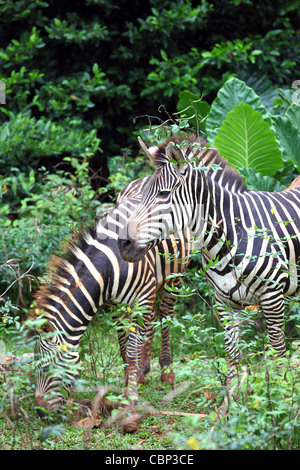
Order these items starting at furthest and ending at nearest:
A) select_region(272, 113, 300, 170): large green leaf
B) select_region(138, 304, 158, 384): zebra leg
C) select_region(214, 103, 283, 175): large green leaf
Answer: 1. select_region(272, 113, 300, 170): large green leaf
2. select_region(214, 103, 283, 175): large green leaf
3. select_region(138, 304, 158, 384): zebra leg

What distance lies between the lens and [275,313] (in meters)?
4.66

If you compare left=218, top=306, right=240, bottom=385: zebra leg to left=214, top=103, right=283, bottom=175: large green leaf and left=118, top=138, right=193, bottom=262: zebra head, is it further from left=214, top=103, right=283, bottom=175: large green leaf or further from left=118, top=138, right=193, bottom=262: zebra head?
left=214, top=103, right=283, bottom=175: large green leaf

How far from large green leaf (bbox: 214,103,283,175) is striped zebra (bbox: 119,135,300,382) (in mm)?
2009

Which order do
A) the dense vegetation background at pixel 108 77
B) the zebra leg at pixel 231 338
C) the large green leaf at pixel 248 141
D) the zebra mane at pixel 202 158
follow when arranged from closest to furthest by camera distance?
the zebra leg at pixel 231 338
the zebra mane at pixel 202 158
the large green leaf at pixel 248 141
the dense vegetation background at pixel 108 77

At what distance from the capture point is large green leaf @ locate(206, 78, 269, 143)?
24.5 ft

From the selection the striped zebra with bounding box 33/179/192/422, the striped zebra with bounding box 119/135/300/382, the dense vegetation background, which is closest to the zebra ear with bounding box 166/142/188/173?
the striped zebra with bounding box 119/135/300/382

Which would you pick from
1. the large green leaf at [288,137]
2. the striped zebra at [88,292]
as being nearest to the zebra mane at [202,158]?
the striped zebra at [88,292]

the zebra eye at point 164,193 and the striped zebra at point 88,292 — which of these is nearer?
the striped zebra at point 88,292

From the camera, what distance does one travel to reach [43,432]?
10.8ft

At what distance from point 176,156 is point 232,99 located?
135 inches

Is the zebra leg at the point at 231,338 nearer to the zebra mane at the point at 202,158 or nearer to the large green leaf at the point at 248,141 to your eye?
the zebra mane at the point at 202,158

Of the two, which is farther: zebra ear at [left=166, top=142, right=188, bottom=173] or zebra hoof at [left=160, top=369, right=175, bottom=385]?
zebra hoof at [left=160, top=369, right=175, bottom=385]

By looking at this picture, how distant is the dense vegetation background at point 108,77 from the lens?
808cm

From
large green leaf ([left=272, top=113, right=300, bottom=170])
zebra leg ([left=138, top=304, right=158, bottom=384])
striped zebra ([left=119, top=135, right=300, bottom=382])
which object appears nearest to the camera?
striped zebra ([left=119, top=135, right=300, bottom=382])
